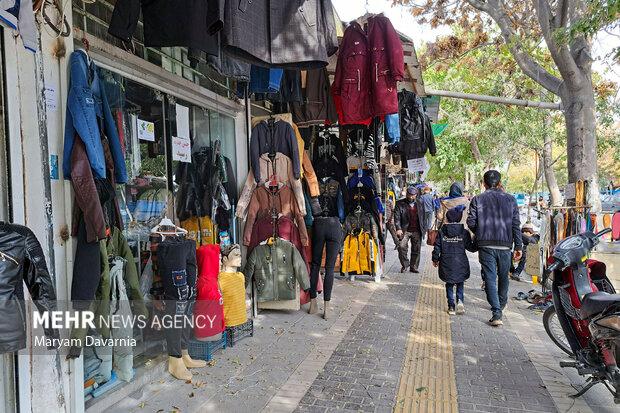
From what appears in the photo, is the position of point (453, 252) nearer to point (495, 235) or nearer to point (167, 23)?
point (495, 235)

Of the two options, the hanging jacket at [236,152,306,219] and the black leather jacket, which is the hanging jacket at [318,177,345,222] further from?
the black leather jacket

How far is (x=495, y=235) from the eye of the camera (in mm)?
6059

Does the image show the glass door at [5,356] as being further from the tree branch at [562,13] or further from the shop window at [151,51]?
the tree branch at [562,13]

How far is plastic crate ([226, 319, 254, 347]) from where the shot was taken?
16.4ft

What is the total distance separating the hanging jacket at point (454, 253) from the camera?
6.54 metres

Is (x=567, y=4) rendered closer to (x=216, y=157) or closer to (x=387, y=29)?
(x=387, y=29)

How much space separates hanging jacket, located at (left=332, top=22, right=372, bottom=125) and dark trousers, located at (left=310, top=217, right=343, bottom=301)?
1.61 m

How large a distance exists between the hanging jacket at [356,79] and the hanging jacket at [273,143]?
2.93 ft

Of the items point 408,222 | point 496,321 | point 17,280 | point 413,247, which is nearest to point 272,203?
point 496,321

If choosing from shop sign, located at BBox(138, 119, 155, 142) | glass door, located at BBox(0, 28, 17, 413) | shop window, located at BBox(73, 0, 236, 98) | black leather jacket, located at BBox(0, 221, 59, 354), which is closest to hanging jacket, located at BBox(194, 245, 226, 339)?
shop sign, located at BBox(138, 119, 155, 142)

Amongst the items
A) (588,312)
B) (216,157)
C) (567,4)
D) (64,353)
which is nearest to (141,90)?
(216,157)

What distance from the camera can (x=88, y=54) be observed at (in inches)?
137

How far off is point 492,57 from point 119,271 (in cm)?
1319

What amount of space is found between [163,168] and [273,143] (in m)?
1.60
